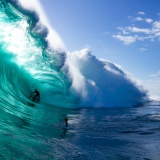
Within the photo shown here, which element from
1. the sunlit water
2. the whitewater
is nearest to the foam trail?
the whitewater

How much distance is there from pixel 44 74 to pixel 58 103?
9.22 feet

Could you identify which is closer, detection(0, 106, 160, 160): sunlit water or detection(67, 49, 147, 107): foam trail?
detection(0, 106, 160, 160): sunlit water

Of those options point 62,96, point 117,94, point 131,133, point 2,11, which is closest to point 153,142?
point 131,133

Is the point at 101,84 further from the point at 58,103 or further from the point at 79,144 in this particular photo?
the point at 79,144

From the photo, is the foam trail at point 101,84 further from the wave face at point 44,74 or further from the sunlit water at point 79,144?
the sunlit water at point 79,144

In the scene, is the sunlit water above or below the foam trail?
below

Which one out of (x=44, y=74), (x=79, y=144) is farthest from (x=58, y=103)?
(x=79, y=144)

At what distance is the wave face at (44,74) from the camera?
15.6m

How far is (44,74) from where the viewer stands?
2233cm

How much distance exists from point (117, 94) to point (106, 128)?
18.1 meters

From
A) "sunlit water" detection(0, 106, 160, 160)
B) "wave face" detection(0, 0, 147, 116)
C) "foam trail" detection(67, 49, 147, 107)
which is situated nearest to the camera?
"sunlit water" detection(0, 106, 160, 160)

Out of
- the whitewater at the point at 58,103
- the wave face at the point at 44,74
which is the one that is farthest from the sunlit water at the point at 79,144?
the wave face at the point at 44,74

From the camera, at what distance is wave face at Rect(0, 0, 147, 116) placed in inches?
613

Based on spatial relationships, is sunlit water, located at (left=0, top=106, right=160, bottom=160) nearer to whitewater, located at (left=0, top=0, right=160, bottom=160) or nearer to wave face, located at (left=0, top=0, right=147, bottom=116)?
whitewater, located at (left=0, top=0, right=160, bottom=160)
